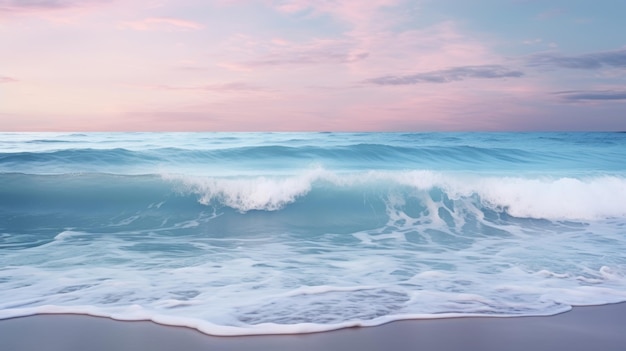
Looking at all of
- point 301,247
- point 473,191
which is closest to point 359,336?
point 301,247

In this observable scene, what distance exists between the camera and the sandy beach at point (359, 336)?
3561 mm

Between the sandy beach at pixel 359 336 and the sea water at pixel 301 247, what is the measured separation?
0.16 metres

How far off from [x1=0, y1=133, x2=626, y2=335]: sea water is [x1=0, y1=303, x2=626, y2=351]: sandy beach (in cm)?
16

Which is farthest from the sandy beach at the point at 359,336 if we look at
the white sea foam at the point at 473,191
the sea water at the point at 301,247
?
the white sea foam at the point at 473,191

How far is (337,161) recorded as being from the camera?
2009cm

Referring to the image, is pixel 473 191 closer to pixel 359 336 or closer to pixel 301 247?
pixel 301 247

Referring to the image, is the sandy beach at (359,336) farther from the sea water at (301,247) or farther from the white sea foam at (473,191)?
the white sea foam at (473,191)

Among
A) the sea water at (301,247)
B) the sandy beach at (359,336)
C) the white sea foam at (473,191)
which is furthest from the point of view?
the white sea foam at (473,191)

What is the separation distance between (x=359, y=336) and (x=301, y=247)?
12.2 ft

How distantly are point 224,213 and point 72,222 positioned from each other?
2.86 meters

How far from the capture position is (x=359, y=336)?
373cm

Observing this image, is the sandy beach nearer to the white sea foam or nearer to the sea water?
the sea water

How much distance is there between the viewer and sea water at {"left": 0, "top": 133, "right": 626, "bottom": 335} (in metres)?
4.50

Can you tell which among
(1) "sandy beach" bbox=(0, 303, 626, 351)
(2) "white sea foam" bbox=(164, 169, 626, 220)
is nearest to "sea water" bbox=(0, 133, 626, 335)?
(2) "white sea foam" bbox=(164, 169, 626, 220)
